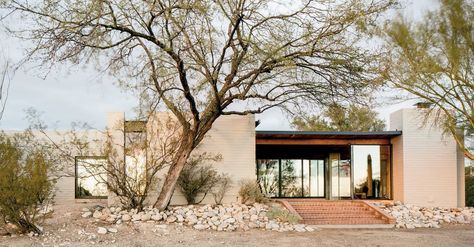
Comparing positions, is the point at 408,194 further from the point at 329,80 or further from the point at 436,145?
the point at 329,80

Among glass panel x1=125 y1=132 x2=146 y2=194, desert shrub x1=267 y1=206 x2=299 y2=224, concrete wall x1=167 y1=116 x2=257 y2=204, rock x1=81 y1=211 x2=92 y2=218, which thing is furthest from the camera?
concrete wall x1=167 y1=116 x2=257 y2=204

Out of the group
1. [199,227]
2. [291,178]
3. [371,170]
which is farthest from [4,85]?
[371,170]

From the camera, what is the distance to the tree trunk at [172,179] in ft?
48.7

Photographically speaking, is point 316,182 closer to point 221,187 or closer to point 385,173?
point 385,173

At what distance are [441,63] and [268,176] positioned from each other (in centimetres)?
784

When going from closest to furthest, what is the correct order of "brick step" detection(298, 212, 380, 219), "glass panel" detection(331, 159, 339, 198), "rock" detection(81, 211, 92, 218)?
"rock" detection(81, 211, 92, 218) → "brick step" detection(298, 212, 380, 219) → "glass panel" detection(331, 159, 339, 198)

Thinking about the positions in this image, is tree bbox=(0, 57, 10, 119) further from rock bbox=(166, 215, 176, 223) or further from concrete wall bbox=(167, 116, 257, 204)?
concrete wall bbox=(167, 116, 257, 204)

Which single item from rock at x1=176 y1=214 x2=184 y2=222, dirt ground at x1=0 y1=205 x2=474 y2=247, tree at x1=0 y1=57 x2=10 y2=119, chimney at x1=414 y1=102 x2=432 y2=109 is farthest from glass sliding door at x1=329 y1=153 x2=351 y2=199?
tree at x1=0 y1=57 x2=10 y2=119

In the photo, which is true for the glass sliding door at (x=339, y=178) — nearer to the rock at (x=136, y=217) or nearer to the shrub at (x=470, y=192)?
the shrub at (x=470, y=192)

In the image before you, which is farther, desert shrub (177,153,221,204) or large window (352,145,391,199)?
large window (352,145,391,199)

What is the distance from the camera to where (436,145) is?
62.2 feet

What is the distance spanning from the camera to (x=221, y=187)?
57.3 ft

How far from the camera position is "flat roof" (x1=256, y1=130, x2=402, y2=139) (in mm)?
18672

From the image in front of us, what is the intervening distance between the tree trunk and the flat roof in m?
4.17
